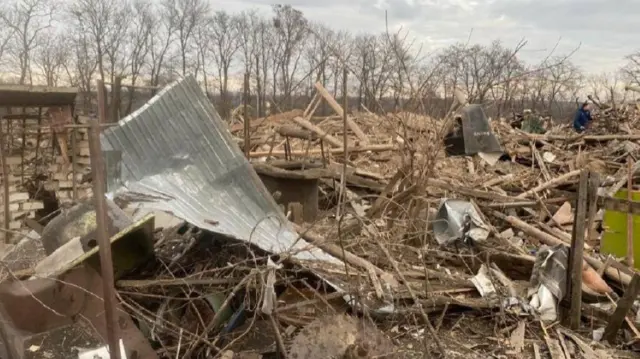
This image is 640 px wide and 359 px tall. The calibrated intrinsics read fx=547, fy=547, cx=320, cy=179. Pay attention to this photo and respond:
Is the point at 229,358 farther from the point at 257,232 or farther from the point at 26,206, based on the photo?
the point at 26,206

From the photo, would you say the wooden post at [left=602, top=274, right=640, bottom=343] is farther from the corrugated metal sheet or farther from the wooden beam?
the wooden beam

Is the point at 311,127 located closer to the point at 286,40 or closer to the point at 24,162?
the point at 24,162

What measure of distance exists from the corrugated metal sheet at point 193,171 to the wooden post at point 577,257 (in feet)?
6.97

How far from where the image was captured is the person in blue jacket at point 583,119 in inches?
594

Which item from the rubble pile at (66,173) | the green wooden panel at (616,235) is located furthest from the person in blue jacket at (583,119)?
the rubble pile at (66,173)

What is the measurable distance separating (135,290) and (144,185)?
1023 mm

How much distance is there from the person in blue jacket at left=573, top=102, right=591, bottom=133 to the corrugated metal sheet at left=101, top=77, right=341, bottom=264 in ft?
39.5

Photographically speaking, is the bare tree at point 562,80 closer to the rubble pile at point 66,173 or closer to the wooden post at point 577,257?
the wooden post at point 577,257

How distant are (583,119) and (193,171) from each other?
12.9m

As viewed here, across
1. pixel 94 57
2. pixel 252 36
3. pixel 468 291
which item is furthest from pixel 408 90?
pixel 252 36

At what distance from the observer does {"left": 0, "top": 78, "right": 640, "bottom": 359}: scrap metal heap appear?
4.26m

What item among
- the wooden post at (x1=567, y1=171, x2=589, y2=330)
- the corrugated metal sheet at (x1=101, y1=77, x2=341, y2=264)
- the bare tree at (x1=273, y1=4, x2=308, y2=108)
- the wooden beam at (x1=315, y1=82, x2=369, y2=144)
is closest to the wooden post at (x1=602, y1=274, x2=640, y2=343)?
the wooden post at (x1=567, y1=171, x2=589, y2=330)

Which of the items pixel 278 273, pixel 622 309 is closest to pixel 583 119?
pixel 622 309

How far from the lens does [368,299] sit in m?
4.84
